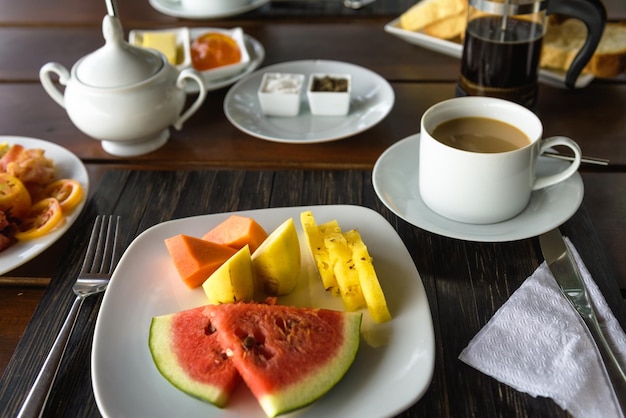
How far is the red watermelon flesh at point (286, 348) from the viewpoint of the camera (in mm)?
724

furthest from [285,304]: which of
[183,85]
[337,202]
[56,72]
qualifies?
[56,72]

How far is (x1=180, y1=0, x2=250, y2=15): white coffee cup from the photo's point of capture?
1920mm

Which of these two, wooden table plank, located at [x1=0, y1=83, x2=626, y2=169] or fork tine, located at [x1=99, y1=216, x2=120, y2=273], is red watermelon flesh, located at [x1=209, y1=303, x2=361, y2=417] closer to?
fork tine, located at [x1=99, y1=216, x2=120, y2=273]

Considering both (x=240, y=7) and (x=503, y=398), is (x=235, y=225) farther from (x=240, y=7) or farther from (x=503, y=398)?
(x=240, y=7)

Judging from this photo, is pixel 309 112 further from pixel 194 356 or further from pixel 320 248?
pixel 194 356

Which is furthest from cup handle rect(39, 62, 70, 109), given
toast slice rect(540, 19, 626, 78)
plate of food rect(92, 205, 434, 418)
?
toast slice rect(540, 19, 626, 78)

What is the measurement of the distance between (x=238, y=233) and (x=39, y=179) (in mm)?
494

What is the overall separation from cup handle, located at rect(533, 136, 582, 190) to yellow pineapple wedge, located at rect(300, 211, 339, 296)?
39 centimetres

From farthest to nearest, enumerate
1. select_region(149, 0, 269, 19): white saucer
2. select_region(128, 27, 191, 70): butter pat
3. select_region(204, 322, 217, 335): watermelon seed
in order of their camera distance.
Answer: select_region(149, 0, 269, 19): white saucer < select_region(128, 27, 191, 70): butter pat < select_region(204, 322, 217, 335): watermelon seed

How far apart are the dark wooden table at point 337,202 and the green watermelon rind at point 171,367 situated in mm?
118

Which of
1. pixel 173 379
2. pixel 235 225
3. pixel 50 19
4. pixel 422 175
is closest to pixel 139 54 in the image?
pixel 235 225

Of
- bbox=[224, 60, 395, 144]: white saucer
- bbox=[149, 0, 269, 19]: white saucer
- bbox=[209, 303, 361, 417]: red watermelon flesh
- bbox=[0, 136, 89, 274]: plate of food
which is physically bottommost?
bbox=[224, 60, 395, 144]: white saucer

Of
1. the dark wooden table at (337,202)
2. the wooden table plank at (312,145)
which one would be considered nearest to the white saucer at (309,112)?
the wooden table plank at (312,145)

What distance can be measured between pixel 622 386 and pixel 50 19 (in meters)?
2.02
